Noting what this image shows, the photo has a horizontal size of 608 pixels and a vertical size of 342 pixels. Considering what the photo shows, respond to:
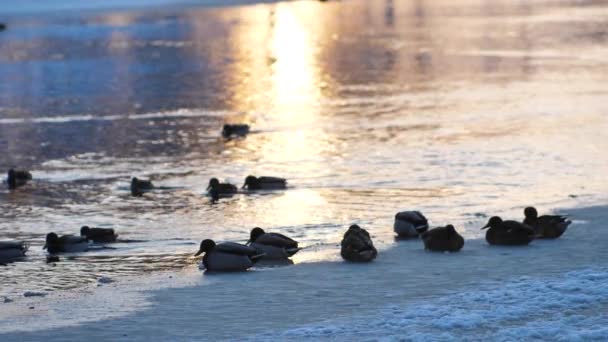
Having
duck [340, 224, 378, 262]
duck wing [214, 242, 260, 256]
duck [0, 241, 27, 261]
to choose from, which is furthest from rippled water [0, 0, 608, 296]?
duck wing [214, 242, 260, 256]

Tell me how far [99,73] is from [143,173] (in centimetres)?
1563

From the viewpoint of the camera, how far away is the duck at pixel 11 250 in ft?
32.2

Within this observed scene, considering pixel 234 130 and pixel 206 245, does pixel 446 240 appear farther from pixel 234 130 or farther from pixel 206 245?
pixel 234 130

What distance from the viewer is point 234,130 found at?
17.8 metres

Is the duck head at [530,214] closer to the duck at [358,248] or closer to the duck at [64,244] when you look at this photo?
the duck at [358,248]

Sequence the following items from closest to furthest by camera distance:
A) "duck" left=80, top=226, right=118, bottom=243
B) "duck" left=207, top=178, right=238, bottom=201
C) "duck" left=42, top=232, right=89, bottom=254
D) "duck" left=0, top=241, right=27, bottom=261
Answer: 1. "duck" left=0, top=241, right=27, bottom=261
2. "duck" left=42, top=232, right=89, bottom=254
3. "duck" left=80, top=226, right=118, bottom=243
4. "duck" left=207, top=178, right=238, bottom=201

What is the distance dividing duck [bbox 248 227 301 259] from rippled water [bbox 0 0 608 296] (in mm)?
148

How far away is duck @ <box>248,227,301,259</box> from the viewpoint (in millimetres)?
9219

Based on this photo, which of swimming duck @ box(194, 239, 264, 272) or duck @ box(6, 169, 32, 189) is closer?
swimming duck @ box(194, 239, 264, 272)

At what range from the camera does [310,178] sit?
13.7 meters

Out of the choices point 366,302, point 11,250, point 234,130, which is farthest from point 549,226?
point 234,130

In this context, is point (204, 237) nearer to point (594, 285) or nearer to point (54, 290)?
point (54, 290)

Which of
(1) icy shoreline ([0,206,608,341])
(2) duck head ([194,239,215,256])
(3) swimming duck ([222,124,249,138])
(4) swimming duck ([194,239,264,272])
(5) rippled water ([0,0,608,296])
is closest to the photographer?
(1) icy shoreline ([0,206,608,341])

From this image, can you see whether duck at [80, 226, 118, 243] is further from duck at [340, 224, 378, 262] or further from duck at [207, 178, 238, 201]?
duck at [340, 224, 378, 262]
